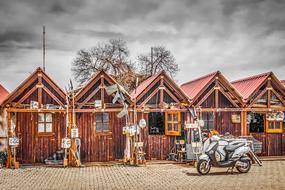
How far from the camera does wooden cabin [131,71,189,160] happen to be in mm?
20281

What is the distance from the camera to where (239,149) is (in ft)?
53.0

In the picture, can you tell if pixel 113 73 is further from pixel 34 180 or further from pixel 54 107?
pixel 34 180

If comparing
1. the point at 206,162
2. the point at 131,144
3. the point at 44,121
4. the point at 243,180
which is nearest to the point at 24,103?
the point at 44,121

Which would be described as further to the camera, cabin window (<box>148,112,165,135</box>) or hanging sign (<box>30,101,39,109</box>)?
cabin window (<box>148,112,165,135</box>)

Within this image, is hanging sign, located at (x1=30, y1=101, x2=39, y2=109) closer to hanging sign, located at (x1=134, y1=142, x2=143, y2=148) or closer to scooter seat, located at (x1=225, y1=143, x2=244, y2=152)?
hanging sign, located at (x1=134, y1=142, x2=143, y2=148)

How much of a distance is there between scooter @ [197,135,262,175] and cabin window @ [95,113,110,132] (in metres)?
5.77

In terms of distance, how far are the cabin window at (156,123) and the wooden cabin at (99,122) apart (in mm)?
1524

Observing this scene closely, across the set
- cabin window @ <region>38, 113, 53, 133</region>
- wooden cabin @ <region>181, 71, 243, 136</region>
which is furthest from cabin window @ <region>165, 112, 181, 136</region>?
cabin window @ <region>38, 113, 53, 133</region>

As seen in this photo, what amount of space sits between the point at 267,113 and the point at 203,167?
7507 mm

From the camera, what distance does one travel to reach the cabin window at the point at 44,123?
63.9 ft

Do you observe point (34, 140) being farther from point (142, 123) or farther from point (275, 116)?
point (275, 116)

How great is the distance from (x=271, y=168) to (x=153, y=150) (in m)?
5.88

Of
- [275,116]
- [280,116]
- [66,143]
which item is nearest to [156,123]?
[66,143]

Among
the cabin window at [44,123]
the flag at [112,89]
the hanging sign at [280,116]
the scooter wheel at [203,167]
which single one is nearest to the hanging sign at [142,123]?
the flag at [112,89]
